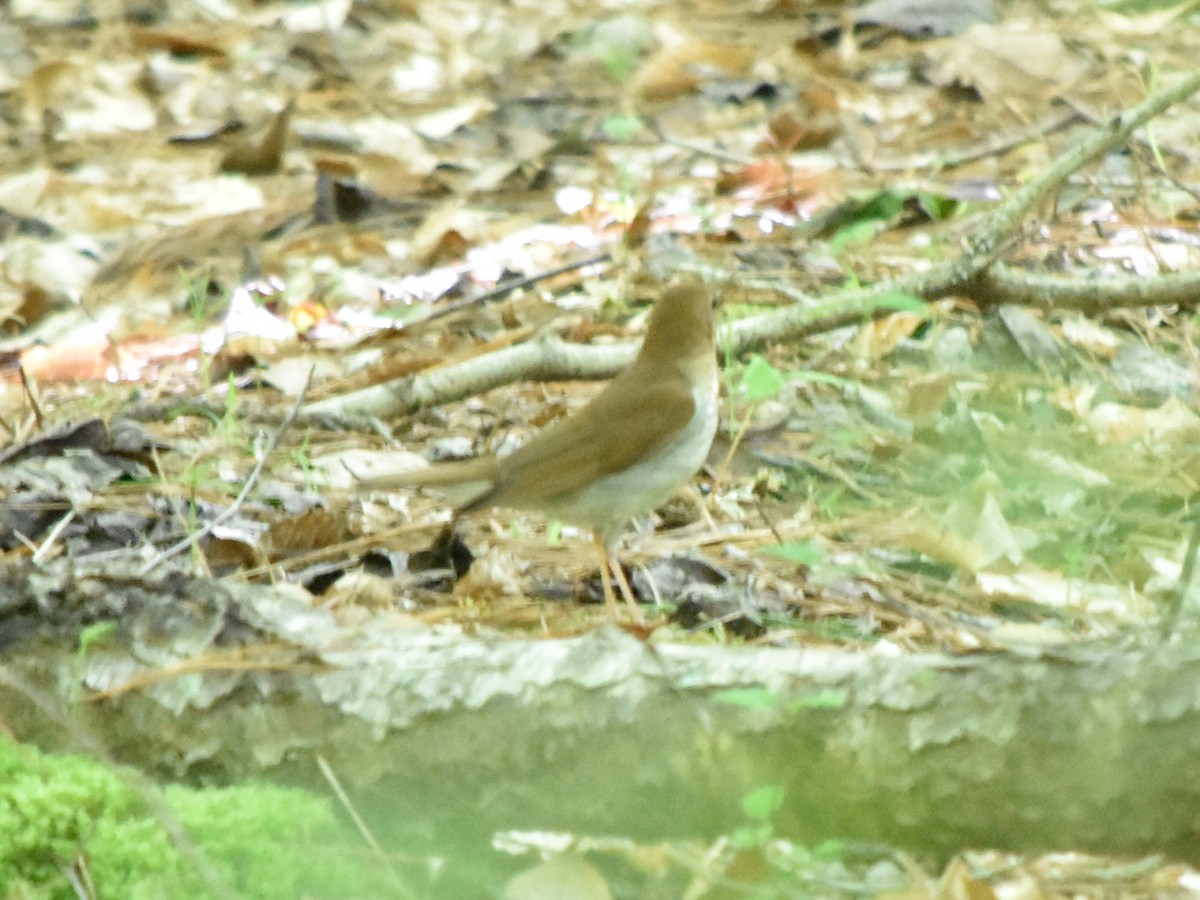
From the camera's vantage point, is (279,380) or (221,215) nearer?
(279,380)

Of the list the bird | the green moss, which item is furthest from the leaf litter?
the green moss

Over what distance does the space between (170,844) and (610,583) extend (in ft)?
5.67

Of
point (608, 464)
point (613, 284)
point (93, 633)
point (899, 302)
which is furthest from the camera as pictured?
point (613, 284)

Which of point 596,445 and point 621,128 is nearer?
point 596,445

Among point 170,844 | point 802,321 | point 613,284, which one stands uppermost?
point 170,844

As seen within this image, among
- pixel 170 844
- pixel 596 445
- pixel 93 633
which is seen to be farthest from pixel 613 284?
pixel 170 844

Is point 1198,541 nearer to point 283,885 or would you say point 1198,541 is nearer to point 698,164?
point 283,885

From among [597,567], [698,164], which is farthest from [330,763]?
[698,164]

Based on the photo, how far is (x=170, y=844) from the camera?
244 centimetres

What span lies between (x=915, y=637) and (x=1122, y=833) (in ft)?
4.76

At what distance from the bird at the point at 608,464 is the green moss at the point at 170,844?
4.94 ft

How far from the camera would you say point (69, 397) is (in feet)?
18.8

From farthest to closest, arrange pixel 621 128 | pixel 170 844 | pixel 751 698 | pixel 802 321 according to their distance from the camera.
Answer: pixel 621 128, pixel 802 321, pixel 170 844, pixel 751 698

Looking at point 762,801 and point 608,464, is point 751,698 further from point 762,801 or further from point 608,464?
point 608,464
